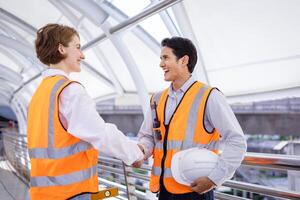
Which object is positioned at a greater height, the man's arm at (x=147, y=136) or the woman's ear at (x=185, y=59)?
the woman's ear at (x=185, y=59)

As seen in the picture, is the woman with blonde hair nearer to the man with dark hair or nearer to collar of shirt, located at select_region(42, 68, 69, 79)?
collar of shirt, located at select_region(42, 68, 69, 79)

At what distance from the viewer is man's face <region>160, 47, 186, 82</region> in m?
2.18

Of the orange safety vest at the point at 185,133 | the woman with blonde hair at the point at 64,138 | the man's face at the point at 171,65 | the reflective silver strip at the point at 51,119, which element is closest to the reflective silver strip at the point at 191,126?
the orange safety vest at the point at 185,133

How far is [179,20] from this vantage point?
28.2 ft

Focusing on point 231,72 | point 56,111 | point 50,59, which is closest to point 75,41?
point 50,59

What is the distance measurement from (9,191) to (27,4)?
7946 millimetres

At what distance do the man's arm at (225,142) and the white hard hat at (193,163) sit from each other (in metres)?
0.03

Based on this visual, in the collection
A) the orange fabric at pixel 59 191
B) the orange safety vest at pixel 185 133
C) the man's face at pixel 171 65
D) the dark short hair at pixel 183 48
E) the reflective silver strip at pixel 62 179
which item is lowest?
the orange fabric at pixel 59 191

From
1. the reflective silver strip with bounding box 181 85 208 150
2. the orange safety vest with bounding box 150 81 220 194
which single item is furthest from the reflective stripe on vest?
the reflective silver strip with bounding box 181 85 208 150

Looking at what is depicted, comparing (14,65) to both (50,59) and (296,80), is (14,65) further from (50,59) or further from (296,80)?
(50,59)

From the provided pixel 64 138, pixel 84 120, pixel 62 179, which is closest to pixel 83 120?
pixel 84 120

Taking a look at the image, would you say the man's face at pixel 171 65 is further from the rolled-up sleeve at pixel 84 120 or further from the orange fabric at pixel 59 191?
the orange fabric at pixel 59 191

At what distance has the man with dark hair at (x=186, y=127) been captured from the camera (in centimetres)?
187

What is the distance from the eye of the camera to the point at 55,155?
1876 mm
